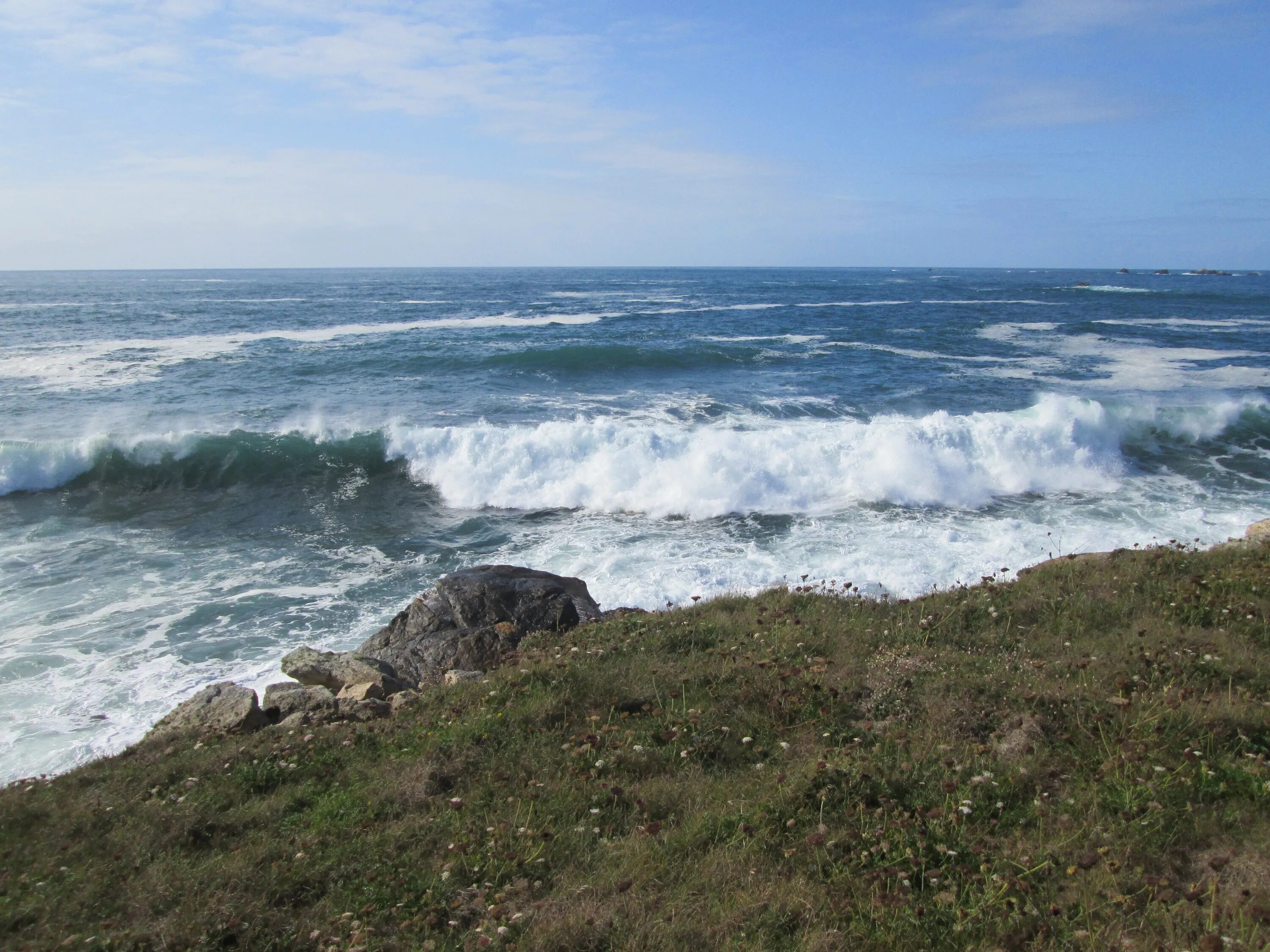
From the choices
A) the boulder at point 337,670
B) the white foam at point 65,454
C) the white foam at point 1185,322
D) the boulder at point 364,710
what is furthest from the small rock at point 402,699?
the white foam at point 1185,322

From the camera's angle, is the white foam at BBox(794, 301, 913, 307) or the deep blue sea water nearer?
the deep blue sea water

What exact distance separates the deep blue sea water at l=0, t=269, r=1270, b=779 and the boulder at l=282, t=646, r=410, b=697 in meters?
1.59

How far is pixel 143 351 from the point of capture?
109 ft

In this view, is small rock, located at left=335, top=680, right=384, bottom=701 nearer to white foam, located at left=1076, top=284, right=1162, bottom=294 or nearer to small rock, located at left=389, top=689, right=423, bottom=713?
small rock, located at left=389, top=689, right=423, bottom=713

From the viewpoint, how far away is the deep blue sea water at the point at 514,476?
10.9 meters

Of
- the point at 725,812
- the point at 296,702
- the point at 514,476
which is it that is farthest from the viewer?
the point at 514,476

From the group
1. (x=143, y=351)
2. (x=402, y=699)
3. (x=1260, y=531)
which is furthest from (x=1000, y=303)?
(x=402, y=699)

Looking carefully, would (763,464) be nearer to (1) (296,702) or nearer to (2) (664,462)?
(2) (664,462)

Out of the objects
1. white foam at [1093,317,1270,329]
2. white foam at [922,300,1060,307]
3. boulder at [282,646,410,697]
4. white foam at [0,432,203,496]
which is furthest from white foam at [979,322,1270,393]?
white foam at [0,432,203,496]

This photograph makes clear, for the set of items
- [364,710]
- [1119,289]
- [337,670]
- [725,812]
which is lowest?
[337,670]

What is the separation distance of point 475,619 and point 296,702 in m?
2.54

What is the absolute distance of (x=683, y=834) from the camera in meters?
4.34

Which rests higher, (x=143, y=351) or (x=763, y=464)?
(x=143, y=351)

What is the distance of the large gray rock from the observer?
830 cm
